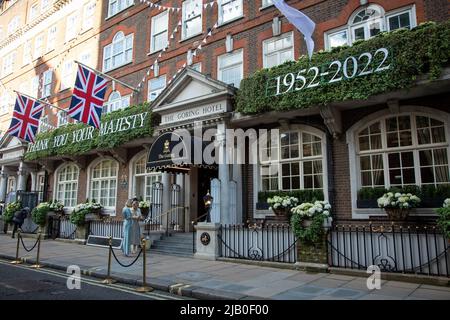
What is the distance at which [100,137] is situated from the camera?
1706cm

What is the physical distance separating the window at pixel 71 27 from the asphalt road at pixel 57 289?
18666 millimetres

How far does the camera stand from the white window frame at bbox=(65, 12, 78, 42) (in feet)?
77.2

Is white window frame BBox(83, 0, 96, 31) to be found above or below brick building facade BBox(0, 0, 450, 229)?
above

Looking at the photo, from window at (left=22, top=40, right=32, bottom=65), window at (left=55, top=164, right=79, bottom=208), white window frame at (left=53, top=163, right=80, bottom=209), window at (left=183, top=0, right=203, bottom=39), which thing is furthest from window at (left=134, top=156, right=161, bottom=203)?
window at (left=22, top=40, right=32, bottom=65)

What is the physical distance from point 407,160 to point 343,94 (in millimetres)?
2822

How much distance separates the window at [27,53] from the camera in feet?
Answer: 91.2

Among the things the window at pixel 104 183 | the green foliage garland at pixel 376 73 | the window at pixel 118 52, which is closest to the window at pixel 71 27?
the window at pixel 118 52

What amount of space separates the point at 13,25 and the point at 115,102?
63.3 ft

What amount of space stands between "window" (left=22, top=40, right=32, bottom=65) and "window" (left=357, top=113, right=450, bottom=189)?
26.9m

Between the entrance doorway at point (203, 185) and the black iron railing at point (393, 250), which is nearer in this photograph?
the black iron railing at point (393, 250)

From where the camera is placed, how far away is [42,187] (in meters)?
23.9

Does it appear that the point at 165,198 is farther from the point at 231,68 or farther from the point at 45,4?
the point at 45,4

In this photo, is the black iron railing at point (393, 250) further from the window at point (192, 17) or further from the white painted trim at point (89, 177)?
the white painted trim at point (89, 177)

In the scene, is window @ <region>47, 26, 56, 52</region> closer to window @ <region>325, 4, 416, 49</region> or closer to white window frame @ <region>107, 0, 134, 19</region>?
white window frame @ <region>107, 0, 134, 19</region>
